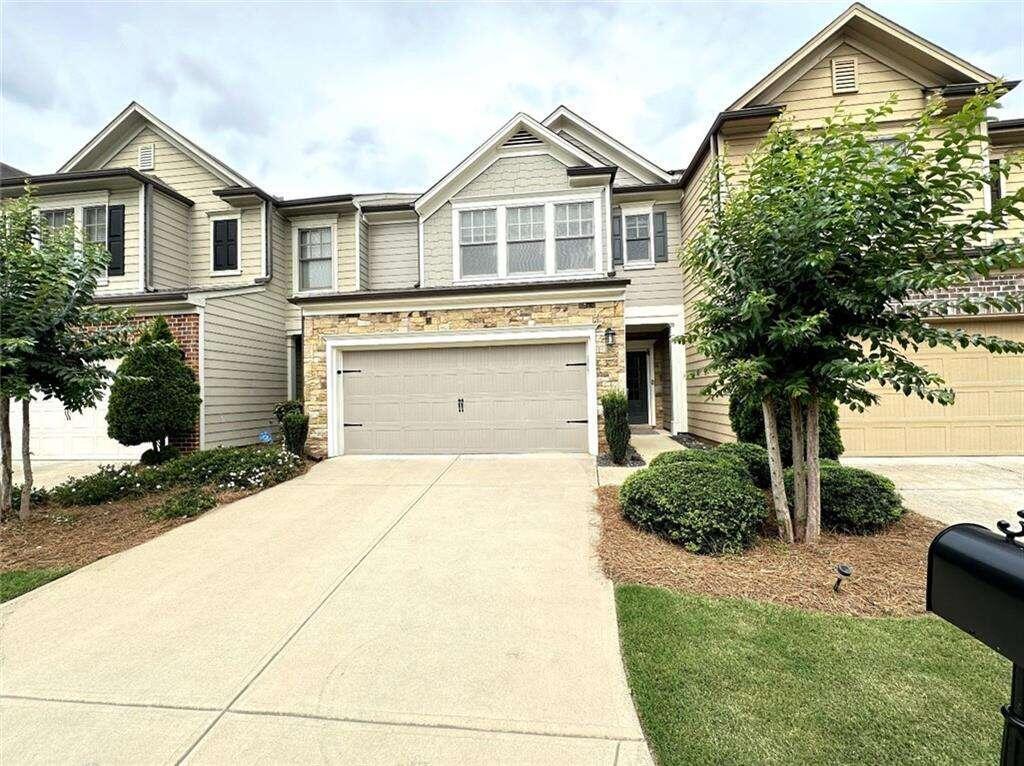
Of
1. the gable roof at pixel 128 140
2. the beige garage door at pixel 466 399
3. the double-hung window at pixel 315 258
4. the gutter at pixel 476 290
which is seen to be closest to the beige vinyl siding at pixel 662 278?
the gutter at pixel 476 290

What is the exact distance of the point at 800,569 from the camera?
12.7ft

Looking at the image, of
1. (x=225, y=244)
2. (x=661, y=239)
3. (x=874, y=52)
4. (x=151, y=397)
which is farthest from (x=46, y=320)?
(x=874, y=52)

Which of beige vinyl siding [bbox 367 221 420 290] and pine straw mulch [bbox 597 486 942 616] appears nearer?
pine straw mulch [bbox 597 486 942 616]

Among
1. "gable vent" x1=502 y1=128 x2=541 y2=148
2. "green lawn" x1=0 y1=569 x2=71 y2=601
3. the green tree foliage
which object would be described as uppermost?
"gable vent" x1=502 y1=128 x2=541 y2=148

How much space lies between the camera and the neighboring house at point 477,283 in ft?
28.5

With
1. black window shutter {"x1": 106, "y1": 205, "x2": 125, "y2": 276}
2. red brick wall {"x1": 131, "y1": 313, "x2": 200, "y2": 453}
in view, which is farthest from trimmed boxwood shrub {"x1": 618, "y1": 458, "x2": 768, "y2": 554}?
black window shutter {"x1": 106, "y1": 205, "x2": 125, "y2": 276}

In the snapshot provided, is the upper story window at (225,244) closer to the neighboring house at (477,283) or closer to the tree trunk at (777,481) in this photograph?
the neighboring house at (477,283)

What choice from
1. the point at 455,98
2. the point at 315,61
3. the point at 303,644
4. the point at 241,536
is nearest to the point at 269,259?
the point at 315,61

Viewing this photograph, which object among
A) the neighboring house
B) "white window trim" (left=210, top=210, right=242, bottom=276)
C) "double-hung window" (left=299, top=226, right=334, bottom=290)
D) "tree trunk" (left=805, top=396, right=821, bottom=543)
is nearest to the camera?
"tree trunk" (left=805, top=396, right=821, bottom=543)

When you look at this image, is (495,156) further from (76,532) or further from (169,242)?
(76,532)

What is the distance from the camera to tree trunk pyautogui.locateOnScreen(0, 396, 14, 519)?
18.0 feet

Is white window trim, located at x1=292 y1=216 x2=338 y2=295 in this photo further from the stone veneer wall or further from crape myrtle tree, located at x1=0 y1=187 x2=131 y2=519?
crape myrtle tree, located at x1=0 y1=187 x2=131 y2=519

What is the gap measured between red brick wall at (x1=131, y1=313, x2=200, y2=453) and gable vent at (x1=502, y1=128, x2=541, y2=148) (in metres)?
7.56

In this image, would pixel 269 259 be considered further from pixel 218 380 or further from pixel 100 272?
pixel 100 272
